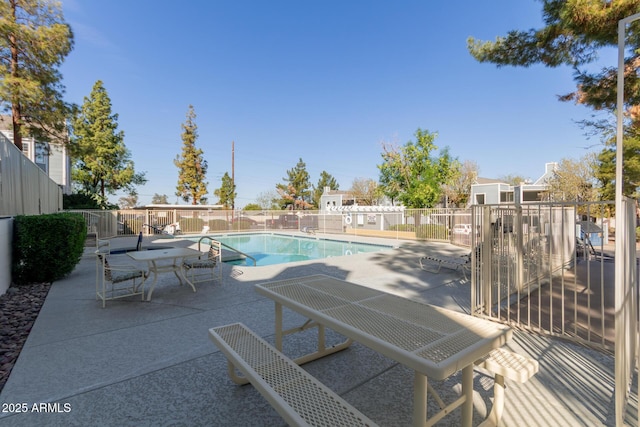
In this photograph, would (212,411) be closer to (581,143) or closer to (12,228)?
(12,228)

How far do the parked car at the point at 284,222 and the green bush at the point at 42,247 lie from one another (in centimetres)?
1596

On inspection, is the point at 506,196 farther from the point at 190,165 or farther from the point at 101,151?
the point at 101,151

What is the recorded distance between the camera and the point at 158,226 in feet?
57.6

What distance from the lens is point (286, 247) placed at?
15.9 m

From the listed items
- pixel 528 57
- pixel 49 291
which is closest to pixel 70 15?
pixel 49 291

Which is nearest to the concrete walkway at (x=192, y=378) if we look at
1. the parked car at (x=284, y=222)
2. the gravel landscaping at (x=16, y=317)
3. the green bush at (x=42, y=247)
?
the gravel landscaping at (x=16, y=317)

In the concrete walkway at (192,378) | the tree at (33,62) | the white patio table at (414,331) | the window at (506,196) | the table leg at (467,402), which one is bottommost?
the concrete walkway at (192,378)

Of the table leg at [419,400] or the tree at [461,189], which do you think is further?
the tree at [461,189]

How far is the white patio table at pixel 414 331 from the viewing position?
140 cm

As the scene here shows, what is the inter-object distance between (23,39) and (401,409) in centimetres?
1358

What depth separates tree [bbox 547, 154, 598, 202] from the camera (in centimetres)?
2008

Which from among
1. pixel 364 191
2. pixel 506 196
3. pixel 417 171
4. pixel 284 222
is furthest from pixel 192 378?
pixel 364 191

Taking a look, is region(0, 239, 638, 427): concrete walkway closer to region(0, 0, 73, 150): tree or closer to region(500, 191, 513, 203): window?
region(0, 0, 73, 150): tree

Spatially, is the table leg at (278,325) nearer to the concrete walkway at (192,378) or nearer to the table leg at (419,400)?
the concrete walkway at (192,378)
